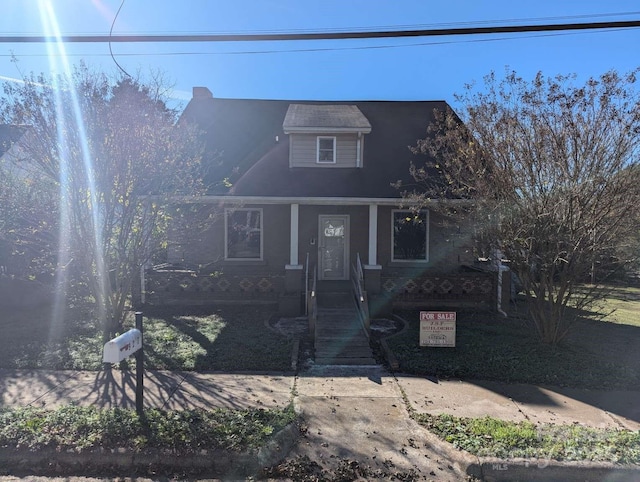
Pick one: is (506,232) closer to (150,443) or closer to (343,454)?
(343,454)

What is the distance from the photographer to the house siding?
1302 cm

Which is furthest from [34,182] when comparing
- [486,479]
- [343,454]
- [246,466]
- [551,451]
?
[551,451]

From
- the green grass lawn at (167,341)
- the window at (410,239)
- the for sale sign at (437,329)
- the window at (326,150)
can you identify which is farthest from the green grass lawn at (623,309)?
the window at (326,150)

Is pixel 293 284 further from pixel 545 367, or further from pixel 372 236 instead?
pixel 545 367

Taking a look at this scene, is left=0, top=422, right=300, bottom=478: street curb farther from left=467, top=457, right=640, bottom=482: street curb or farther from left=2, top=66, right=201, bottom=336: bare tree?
left=2, top=66, right=201, bottom=336: bare tree

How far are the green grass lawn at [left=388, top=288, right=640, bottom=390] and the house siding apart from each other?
5.48m

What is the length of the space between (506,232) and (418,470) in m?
4.52

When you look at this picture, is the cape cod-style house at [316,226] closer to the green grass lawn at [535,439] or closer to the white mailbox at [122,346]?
the green grass lawn at [535,439]

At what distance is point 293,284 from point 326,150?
14.9 feet

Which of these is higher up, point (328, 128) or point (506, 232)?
point (328, 128)

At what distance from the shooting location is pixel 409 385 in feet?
19.0

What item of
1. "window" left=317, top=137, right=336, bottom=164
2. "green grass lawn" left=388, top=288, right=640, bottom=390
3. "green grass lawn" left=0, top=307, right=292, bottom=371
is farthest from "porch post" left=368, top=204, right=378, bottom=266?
"green grass lawn" left=0, top=307, right=292, bottom=371

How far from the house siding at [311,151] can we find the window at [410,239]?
217 centimetres

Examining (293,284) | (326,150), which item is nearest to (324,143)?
(326,150)
